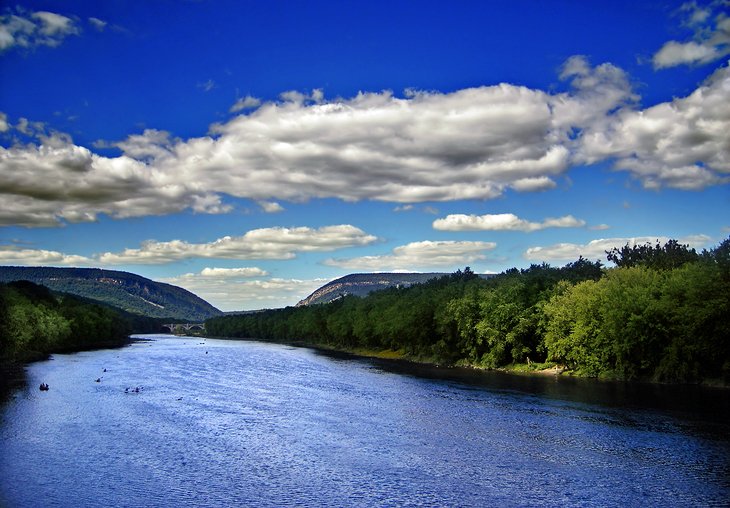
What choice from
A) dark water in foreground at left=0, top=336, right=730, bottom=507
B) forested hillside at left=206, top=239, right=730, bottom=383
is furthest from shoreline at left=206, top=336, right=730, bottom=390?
dark water in foreground at left=0, top=336, right=730, bottom=507

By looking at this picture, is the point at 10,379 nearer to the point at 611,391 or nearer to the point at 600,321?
the point at 611,391

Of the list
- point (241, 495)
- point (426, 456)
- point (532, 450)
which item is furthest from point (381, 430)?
point (241, 495)

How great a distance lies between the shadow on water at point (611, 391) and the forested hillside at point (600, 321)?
4824 mm

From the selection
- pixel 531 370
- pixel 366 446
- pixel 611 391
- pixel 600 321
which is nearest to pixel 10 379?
pixel 366 446

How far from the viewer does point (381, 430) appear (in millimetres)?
61750

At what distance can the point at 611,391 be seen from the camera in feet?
283

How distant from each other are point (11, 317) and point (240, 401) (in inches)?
2823

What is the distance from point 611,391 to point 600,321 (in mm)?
20330

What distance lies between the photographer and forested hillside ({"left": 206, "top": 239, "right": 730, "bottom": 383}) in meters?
88.4

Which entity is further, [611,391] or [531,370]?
[531,370]

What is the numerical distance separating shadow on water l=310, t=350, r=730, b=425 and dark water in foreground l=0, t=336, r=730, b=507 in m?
0.43

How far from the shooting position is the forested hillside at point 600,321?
290ft

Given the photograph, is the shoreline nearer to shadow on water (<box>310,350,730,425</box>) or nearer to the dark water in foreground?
shadow on water (<box>310,350,730,425</box>)

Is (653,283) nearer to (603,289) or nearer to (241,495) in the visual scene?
(603,289)
